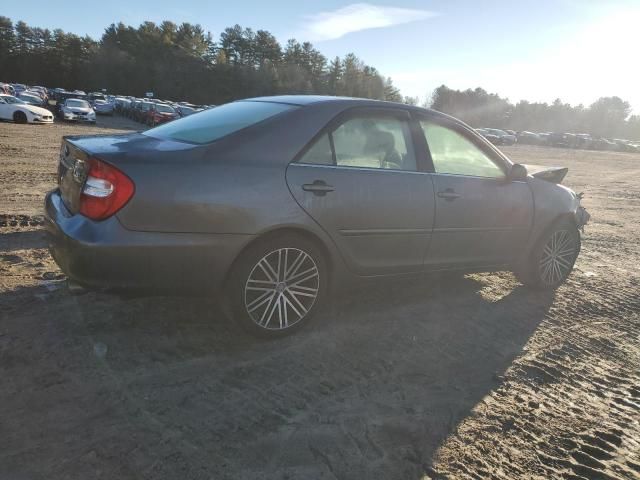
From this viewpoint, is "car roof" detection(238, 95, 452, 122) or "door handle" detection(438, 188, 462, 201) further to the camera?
"door handle" detection(438, 188, 462, 201)

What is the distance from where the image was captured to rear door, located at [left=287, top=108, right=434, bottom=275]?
11.1 ft

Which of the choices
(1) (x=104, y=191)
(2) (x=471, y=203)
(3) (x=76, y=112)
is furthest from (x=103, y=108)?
(1) (x=104, y=191)

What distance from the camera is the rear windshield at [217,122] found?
3.36 m

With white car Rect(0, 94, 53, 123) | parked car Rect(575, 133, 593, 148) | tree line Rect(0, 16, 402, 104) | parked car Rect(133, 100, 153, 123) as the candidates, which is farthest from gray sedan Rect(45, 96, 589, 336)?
tree line Rect(0, 16, 402, 104)

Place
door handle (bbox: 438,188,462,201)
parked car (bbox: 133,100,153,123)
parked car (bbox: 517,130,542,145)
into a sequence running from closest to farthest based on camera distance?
door handle (bbox: 438,188,462,201), parked car (bbox: 133,100,153,123), parked car (bbox: 517,130,542,145)

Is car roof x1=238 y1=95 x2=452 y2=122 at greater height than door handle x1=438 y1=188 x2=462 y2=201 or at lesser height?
greater

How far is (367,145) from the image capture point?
3.77 m

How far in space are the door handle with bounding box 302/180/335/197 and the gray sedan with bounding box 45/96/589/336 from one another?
0.01m

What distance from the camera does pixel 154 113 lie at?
3039 centimetres

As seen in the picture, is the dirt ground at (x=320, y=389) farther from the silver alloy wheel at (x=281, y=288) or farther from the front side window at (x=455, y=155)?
the front side window at (x=455, y=155)

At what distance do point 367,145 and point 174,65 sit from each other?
101 metres

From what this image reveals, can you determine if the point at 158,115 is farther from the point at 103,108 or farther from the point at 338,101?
the point at 338,101

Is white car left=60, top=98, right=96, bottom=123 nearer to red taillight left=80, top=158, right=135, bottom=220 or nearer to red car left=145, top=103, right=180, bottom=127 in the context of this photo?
red car left=145, top=103, right=180, bottom=127

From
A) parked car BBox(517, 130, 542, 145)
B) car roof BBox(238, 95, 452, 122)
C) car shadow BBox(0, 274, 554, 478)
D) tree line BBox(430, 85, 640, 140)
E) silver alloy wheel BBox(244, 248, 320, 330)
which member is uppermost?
tree line BBox(430, 85, 640, 140)
